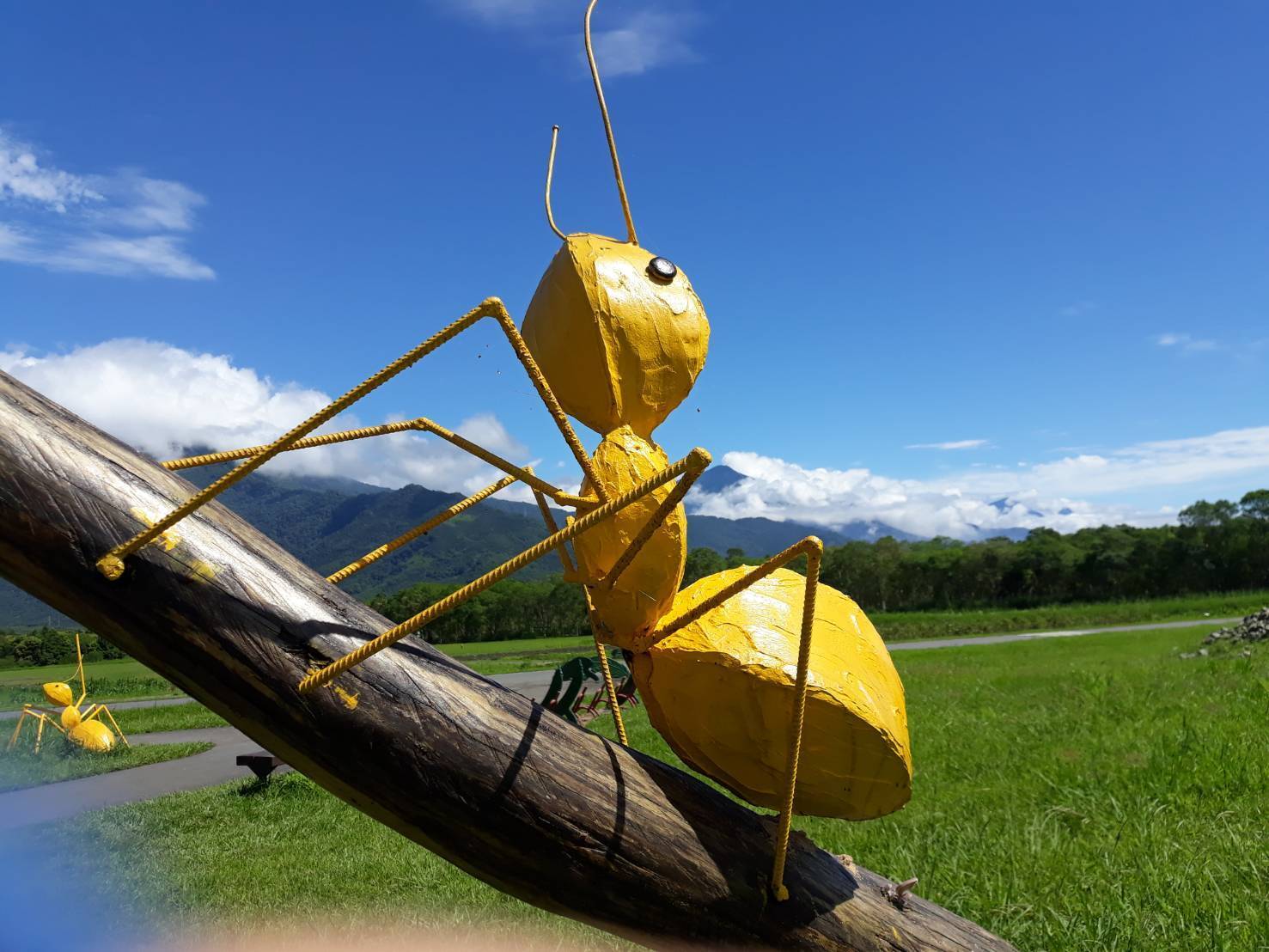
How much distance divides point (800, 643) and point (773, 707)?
208mm

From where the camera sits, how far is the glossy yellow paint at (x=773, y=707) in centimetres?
199

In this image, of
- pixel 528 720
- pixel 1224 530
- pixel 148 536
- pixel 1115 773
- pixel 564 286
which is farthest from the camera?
pixel 1224 530

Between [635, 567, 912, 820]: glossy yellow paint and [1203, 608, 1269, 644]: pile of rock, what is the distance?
14235 millimetres

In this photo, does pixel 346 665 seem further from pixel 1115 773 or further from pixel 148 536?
pixel 1115 773

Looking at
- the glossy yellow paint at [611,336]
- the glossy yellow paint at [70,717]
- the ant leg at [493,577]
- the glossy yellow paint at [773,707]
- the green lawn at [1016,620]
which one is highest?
the glossy yellow paint at [611,336]

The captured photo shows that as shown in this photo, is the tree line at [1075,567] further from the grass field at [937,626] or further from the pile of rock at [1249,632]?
the pile of rock at [1249,632]

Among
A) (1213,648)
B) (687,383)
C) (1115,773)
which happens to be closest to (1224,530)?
(1213,648)

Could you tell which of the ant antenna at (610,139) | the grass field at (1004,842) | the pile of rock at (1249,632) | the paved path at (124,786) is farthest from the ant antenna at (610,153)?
the pile of rock at (1249,632)

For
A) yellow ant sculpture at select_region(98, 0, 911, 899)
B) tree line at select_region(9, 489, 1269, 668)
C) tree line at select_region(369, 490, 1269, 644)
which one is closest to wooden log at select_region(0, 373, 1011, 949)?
yellow ant sculpture at select_region(98, 0, 911, 899)

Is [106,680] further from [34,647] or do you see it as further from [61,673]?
[34,647]

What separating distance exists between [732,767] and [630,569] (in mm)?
576

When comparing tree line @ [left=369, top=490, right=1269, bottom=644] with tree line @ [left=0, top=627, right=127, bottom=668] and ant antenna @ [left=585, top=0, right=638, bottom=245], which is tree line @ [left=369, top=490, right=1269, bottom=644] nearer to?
tree line @ [left=0, top=627, right=127, bottom=668]

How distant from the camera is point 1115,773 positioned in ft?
17.6

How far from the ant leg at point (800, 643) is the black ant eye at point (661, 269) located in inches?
35.1
